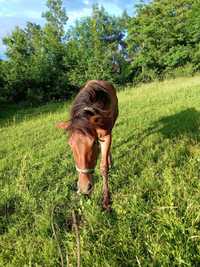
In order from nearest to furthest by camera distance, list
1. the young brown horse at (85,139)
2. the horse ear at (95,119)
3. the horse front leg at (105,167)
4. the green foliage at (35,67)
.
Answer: the young brown horse at (85,139), the horse ear at (95,119), the horse front leg at (105,167), the green foliage at (35,67)

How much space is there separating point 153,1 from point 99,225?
31.7 m

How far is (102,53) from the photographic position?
3064 cm

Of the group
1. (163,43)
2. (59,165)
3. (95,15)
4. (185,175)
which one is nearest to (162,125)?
(59,165)

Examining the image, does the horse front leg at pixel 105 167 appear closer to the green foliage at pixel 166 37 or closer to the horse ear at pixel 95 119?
the horse ear at pixel 95 119

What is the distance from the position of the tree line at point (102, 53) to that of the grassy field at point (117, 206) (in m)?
20.9

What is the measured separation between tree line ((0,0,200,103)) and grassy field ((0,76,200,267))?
20884mm

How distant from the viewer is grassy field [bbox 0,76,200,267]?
3.08 m

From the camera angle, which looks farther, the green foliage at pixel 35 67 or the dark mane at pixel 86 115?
the green foliage at pixel 35 67

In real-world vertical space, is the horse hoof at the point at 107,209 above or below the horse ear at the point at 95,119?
below

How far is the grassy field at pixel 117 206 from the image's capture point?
308 centimetres

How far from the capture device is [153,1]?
106 feet

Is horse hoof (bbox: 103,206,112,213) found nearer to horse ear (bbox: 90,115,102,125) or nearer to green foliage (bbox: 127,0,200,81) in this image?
horse ear (bbox: 90,115,102,125)

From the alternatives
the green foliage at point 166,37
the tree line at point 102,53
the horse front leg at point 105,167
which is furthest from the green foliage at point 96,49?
the horse front leg at point 105,167

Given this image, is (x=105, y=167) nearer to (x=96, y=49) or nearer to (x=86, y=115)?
(x=86, y=115)
